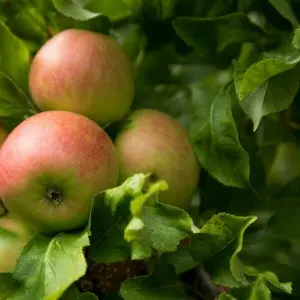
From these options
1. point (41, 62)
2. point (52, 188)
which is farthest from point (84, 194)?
point (41, 62)

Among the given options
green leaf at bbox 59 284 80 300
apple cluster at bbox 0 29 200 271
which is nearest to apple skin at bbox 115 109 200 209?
apple cluster at bbox 0 29 200 271

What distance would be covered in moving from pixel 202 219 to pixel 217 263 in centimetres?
12

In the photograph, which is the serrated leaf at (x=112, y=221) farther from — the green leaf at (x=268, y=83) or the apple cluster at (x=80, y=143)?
the green leaf at (x=268, y=83)

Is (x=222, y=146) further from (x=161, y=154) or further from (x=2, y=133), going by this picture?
(x=2, y=133)

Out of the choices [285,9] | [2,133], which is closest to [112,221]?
[2,133]

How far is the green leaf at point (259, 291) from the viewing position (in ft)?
1.65

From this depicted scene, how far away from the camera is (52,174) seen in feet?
1.71

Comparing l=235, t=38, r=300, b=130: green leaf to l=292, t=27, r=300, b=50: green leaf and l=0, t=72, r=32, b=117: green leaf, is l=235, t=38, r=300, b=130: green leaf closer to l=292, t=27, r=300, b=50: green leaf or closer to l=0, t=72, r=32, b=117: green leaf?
l=292, t=27, r=300, b=50: green leaf

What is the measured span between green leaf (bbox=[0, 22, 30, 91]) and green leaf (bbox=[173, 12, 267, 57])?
0.14 meters

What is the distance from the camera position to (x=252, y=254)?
65 centimetres

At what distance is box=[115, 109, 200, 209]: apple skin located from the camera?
0.58m

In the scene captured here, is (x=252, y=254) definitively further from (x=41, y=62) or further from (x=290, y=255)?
(x=41, y=62)

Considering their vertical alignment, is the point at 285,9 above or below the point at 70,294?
above

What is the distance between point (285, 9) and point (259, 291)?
0.87 feet
